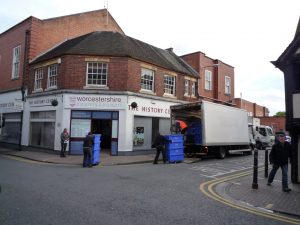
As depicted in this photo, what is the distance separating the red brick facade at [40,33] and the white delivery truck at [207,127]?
477 inches

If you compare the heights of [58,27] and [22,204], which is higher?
[58,27]

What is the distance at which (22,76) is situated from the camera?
23375 millimetres

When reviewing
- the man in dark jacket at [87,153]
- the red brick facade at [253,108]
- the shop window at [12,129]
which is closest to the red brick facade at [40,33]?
the shop window at [12,129]

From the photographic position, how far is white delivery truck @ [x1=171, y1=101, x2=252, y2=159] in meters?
17.4

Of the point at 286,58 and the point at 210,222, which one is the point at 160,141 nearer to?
the point at 286,58

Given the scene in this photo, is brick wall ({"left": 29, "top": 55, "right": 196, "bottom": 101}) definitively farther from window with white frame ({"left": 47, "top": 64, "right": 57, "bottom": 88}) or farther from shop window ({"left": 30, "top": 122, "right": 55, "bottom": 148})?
shop window ({"left": 30, "top": 122, "right": 55, "bottom": 148})

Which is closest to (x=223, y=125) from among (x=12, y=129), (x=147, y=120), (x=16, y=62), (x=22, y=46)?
(x=147, y=120)

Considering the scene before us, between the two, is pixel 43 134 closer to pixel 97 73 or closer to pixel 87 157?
pixel 97 73

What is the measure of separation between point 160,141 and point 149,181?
6.05 m

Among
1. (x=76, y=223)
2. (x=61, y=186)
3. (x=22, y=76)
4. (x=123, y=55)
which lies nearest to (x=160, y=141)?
(x=123, y=55)

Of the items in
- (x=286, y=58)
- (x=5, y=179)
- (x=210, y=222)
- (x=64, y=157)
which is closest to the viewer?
(x=210, y=222)

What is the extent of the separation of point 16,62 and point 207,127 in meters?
17.1

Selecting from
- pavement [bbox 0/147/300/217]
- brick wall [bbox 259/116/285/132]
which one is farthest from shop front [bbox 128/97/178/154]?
brick wall [bbox 259/116/285/132]

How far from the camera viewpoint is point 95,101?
62.5ft
